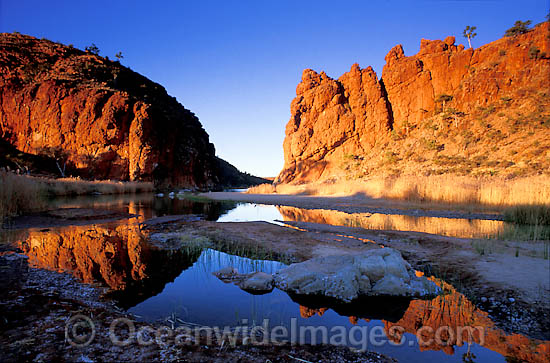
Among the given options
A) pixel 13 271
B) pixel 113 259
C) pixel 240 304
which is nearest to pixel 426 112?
pixel 240 304

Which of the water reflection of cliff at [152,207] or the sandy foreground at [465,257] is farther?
the water reflection of cliff at [152,207]

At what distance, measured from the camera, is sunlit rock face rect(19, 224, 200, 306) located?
169 inches

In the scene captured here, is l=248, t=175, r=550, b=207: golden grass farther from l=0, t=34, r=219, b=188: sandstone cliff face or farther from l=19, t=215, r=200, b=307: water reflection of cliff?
l=0, t=34, r=219, b=188: sandstone cliff face

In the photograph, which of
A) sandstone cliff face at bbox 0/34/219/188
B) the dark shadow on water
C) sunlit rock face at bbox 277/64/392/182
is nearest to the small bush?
sunlit rock face at bbox 277/64/392/182

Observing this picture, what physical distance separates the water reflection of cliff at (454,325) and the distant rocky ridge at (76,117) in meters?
53.0

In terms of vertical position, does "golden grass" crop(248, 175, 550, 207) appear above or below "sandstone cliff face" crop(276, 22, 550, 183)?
below

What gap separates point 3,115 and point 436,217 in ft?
231

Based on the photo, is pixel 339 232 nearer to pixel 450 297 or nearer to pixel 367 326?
pixel 450 297

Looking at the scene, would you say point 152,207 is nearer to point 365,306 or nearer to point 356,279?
point 356,279

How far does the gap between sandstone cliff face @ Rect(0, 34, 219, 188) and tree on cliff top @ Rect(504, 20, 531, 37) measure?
A: 6180cm

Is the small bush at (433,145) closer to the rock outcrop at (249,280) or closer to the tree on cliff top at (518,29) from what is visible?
the tree on cliff top at (518,29)

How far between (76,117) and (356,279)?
2327 inches

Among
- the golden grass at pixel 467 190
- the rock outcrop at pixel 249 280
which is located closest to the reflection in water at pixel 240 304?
the rock outcrop at pixel 249 280

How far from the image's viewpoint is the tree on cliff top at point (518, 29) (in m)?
39.2
